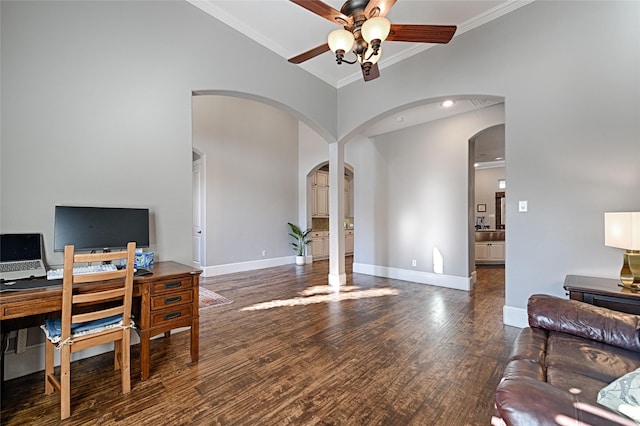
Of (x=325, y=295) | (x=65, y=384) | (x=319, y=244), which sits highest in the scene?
(x=319, y=244)

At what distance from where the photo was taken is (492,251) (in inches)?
274

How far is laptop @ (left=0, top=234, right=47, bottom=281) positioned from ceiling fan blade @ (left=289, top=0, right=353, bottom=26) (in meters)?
2.64

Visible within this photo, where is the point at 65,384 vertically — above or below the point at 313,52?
below

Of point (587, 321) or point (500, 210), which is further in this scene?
point (500, 210)

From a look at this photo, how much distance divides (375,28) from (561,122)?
2213 millimetres

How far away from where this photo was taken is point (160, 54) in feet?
9.23

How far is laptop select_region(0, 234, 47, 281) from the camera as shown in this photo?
1.95 metres

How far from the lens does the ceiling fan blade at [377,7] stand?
2094 mm

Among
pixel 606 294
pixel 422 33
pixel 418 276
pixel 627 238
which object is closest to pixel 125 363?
pixel 422 33

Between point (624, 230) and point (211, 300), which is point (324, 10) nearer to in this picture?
point (624, 230)

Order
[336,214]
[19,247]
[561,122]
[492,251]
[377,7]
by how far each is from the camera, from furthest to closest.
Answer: [492,251]
[336,214]
[561,122]
[377,7]
[19,247]

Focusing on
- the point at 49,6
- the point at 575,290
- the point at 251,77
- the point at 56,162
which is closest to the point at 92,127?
the point at 56,162

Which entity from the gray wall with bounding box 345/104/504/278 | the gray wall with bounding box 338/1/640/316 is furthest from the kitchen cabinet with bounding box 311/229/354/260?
the gray wall with bounding box 338/1/640/316

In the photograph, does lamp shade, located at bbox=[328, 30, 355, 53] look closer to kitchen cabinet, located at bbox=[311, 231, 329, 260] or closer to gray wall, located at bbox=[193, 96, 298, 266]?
gray wall, located at bbox=[193, 96, 298, 266]
